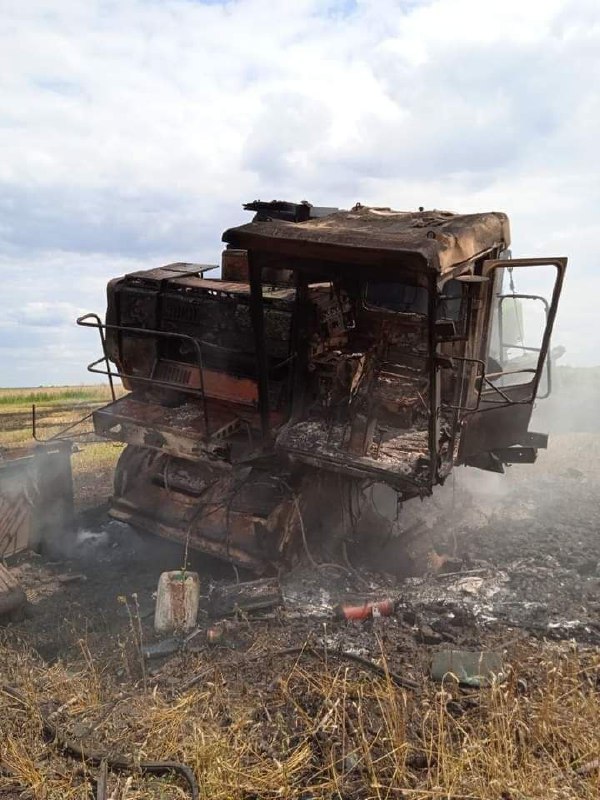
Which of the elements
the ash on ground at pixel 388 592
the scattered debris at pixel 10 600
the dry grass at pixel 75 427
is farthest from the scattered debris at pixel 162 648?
the dry grass at pixel 75 427

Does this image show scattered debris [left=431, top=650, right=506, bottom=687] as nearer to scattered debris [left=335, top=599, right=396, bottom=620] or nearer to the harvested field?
the harvested field

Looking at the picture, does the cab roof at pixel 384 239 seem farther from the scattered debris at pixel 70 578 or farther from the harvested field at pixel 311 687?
the scattered debris at pixel 70 578

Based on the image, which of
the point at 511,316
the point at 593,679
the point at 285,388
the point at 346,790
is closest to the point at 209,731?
the point at 346,790

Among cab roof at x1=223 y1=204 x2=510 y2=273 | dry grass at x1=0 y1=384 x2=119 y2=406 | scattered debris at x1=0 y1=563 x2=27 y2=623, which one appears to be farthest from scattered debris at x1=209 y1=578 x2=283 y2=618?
dry grass at x1=0 y1=384 x2=119 y2=406

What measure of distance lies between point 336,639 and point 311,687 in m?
0.82

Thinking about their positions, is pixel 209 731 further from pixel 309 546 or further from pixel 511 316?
pixel 511 316

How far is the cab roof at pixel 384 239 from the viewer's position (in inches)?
176

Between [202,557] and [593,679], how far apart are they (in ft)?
11.9

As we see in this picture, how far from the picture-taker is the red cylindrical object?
5164mm

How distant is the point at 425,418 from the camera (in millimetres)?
6184

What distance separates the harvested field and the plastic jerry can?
0.53ft

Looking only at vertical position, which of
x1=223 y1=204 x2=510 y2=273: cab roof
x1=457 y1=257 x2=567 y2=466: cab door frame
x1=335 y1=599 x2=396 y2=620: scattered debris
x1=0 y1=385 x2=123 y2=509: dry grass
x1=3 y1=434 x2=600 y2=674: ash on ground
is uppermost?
x1=223 y1=204 x2=510 y2=273: cab roof

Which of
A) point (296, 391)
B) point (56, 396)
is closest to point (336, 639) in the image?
point (296, 391)

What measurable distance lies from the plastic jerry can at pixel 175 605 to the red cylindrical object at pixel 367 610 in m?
1.15
